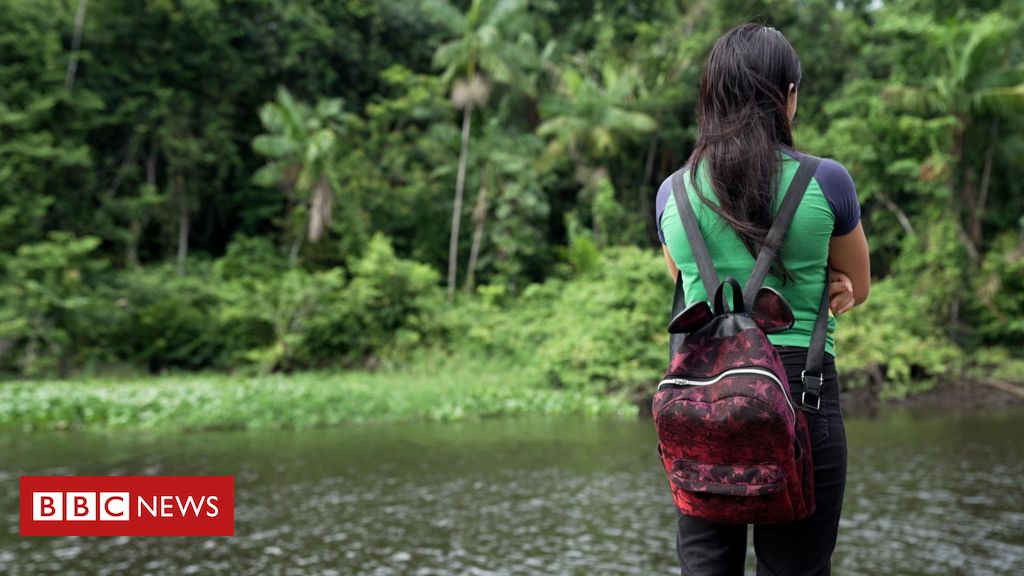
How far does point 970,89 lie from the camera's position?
1644 cm

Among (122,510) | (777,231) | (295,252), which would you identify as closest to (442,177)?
(295,252)

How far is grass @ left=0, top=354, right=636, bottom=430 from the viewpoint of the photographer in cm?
1145

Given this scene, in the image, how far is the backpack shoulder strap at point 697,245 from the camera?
5.35ft

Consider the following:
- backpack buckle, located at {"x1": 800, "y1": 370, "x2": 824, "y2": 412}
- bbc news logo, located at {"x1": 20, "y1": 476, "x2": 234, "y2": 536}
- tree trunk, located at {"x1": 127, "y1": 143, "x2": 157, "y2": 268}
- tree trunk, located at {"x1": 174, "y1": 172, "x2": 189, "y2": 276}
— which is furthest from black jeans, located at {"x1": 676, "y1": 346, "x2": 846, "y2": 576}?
tree trunk, located at {"x1": 174, "y1": 172, "x2": 189, "y2": 276}

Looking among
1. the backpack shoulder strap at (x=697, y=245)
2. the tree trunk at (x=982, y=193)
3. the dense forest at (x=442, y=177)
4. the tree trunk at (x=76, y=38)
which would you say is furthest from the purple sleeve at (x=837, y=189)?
the tree trunk at (x=76, y=38)

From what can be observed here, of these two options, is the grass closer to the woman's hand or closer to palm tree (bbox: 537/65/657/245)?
palm tree (bbox: 537/65/657/245)

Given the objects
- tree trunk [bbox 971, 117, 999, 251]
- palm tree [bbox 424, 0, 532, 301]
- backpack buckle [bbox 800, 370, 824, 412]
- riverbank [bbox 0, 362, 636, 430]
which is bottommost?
riverbank [bbox 0, 362, 636, 430]

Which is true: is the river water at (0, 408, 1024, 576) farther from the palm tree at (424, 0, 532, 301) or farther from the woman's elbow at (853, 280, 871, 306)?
the palm tree at (424, 0, 532, 301)

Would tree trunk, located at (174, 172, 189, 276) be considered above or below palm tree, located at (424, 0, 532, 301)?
below

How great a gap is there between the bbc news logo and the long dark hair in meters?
4.81

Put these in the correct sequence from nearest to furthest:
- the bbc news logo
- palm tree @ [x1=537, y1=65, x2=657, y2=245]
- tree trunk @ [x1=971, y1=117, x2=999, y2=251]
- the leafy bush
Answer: the bbc news logo
the leafy bush
tree trunk @ [x1=971, y1=117, x2=999, y2=251]
palm tree @ [x1=537, y1=65, x2=657, y2=245]

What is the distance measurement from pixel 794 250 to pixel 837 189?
0.14 meters

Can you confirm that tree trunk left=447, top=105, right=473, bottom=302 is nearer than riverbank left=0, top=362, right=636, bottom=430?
No

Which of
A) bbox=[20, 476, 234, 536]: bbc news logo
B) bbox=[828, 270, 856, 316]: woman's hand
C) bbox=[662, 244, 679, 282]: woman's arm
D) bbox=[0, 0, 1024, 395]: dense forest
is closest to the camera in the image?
bbox=[828, 270, 856, 316]: woman's hand
